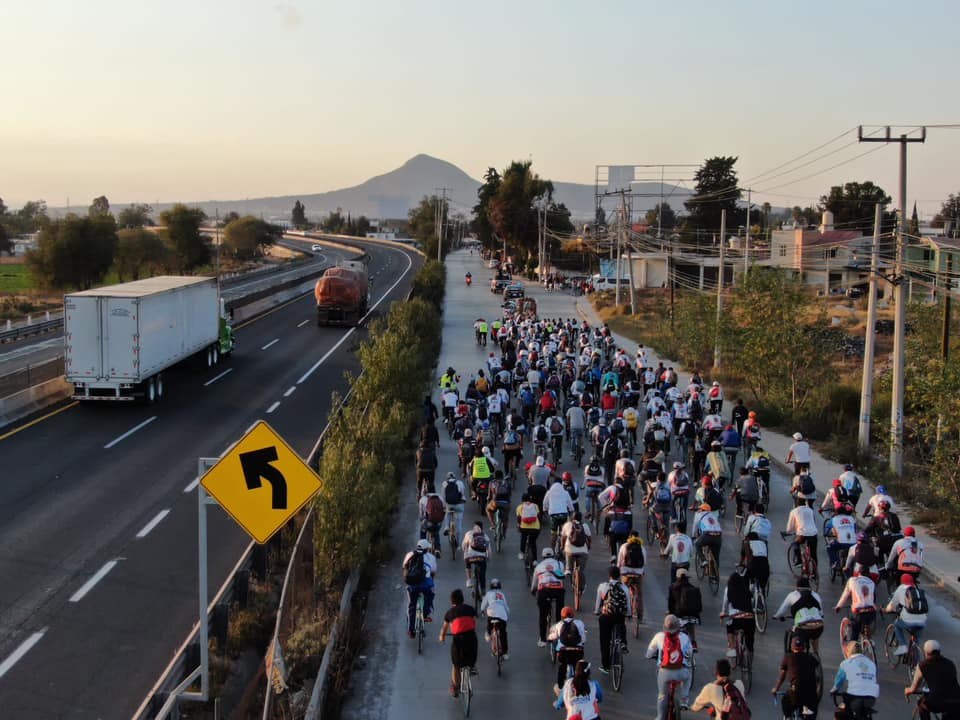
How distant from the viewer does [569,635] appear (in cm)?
1079

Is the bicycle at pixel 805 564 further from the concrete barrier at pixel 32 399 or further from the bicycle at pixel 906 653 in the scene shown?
the concrete barrier at pixel 32 399

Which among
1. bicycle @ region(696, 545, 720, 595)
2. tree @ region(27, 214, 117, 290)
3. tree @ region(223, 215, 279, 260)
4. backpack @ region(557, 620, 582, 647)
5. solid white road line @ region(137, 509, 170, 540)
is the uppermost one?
tree @ region(223, 215, 279, 260)

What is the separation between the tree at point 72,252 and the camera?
75.2 meters

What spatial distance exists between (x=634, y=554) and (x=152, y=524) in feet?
30.3

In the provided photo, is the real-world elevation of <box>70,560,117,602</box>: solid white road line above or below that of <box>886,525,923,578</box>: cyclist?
below

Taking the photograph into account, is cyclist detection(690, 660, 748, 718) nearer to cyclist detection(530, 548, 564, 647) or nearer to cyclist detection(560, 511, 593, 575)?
cyclist detection(530, 548, 564, 647)

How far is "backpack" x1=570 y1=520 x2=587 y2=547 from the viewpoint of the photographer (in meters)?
14.0

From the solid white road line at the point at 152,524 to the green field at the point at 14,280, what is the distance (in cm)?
6914

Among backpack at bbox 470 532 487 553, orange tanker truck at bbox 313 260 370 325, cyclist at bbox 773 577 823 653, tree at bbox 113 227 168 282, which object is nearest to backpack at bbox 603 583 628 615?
cyclist at bbox 773 577 823 653

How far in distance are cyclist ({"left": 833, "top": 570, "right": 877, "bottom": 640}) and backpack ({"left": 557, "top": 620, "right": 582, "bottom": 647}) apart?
3.57m

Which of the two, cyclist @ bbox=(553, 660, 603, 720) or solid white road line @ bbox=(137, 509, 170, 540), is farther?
solid white road line @ bbox=(137, 509, 170, 540)

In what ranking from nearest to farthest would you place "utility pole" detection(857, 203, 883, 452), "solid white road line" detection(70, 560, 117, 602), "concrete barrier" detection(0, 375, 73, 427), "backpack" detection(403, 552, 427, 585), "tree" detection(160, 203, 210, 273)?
"backpack" detection(403, 552, 427, 585) < "solid white road line" detection(70, 560, 117, 602) < "utility pole" detection(857, 203, 883, 452) < "concrete barrier" detection(0, 375, 73, 427) < "tree" detection(160, 203, 210, 273)

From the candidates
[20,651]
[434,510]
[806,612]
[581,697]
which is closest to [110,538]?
[20,651]

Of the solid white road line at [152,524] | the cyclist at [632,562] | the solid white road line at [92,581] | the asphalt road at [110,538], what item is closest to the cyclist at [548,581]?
the cyclist at [632,562]
